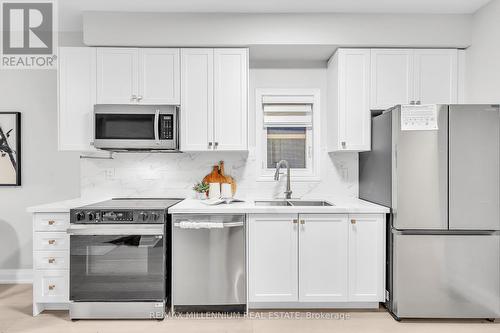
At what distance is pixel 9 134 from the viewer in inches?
131

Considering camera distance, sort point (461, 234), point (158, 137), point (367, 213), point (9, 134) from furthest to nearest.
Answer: point (9, 134) < point (158, 137) < point (367, 213) < point (461, 234)

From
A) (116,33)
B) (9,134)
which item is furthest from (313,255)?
(9,134)

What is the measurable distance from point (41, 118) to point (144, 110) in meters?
1.38

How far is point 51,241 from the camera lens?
2.59 meters

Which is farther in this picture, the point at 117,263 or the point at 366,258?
the point at 366,258

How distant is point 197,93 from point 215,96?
0.17 meters

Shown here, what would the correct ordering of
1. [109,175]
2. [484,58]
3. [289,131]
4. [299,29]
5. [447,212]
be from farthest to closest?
[289,131] < [109,175] < [299,29] < [484,58] < [447,212]

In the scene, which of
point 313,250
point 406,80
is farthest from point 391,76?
point 313,250

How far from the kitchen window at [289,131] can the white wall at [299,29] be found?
1.97 ft

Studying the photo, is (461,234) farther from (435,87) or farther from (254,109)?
(254,109)

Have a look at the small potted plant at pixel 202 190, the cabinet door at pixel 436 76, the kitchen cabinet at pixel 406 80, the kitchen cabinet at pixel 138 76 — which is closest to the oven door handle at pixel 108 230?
the small potted plant at pixel 202 190

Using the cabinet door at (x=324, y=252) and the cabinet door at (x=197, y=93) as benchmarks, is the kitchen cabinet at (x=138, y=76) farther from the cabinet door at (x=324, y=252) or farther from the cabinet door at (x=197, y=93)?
the cabinet door at (x=324, y=252)

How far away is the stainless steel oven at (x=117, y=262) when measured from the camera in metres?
2.50

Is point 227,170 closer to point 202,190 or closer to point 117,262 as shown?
point 202,190
